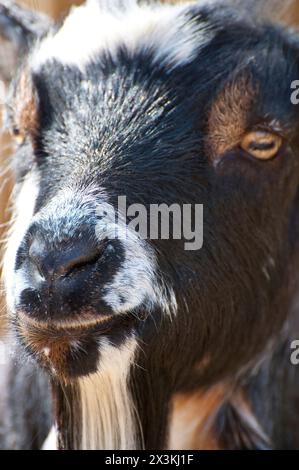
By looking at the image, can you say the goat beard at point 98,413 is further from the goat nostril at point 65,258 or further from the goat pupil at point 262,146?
the goat pupil at point 262,146

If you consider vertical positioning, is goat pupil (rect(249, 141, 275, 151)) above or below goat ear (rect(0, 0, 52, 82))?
below

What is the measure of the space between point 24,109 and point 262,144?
3.20ft

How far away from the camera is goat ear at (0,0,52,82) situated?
345cm

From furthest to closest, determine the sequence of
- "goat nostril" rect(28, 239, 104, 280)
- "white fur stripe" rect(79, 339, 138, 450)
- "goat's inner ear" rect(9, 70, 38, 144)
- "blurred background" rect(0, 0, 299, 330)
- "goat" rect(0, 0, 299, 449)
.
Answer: "blurred background" rect(0, 0, 299, 330) → "goat's inner ear" rect(9, 70, 38, 144) → "white fur stripe" rect(79, 339, 138, 450) → "goat" rect(0, 0, 299, 449) → "goat nostril" rect(28, 239, 104, 280)

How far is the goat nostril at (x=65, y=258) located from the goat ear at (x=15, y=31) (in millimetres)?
1336

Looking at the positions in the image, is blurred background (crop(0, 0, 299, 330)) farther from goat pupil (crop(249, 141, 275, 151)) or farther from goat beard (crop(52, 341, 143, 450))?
goat pupil (crop(249, 141, 275, 151))

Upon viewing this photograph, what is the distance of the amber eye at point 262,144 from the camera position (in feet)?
9.67

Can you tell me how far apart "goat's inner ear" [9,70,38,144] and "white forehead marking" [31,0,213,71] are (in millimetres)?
85

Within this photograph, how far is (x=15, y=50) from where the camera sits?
349cm

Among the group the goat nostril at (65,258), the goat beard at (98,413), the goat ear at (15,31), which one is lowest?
the goat beard at (98,413)

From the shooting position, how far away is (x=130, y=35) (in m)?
3.03

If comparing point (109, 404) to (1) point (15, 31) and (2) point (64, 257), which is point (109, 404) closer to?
(2) point (64, 257)

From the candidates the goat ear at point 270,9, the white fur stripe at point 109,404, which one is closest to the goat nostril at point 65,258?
the white fur stripe at point 109,404

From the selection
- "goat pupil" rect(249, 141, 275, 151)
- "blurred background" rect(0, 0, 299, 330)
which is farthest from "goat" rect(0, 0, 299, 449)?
"blurred background" rect(0, 0, 299, 330)
